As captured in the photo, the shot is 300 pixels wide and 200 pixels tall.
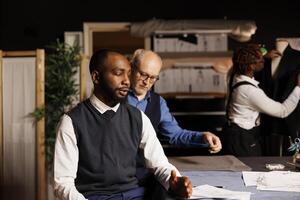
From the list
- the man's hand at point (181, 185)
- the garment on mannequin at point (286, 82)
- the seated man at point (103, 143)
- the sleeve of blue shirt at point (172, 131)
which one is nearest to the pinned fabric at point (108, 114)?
the seated man at point (103, 143)

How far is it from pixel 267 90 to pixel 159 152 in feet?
6.62

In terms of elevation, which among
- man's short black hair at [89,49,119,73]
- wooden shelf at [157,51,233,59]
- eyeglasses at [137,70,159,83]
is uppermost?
wooden shelf at [157,51,233,59]

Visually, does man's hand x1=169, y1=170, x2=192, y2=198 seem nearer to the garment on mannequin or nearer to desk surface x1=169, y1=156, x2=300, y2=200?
desk surface x1=169, y1=156, x2=300, y2=200

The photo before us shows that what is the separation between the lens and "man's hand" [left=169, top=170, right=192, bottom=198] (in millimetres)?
1699

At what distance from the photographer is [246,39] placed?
5.02m

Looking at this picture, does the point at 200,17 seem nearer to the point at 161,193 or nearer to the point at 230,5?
the point at 230,5

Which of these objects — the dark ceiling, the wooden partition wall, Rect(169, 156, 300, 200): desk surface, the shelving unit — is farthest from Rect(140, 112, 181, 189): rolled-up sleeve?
the dark ceiling

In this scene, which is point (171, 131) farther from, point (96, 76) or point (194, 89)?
point (194, 89)

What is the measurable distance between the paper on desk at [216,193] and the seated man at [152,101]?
39 centimetres

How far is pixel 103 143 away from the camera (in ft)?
6.18

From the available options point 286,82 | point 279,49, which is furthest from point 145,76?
point 279,49

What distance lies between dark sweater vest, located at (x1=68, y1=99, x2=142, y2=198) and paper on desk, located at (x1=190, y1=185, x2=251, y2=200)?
1.04ft

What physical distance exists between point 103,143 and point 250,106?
1573 millimetres

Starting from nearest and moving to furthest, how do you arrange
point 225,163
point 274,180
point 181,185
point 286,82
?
point 181,185
point 274,180
point 225,163
point 286,82
